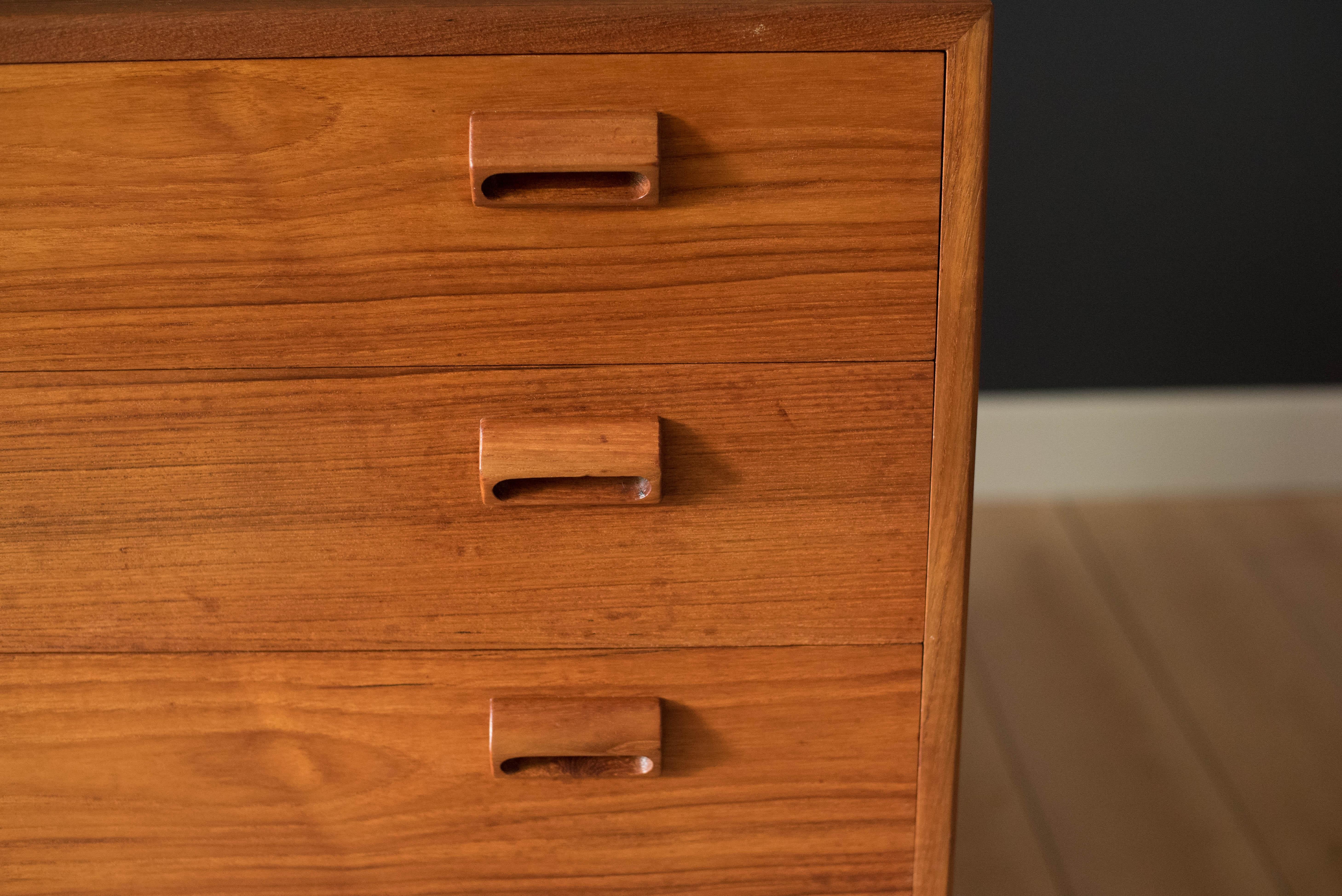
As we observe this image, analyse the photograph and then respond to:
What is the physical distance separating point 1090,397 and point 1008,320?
0.17m

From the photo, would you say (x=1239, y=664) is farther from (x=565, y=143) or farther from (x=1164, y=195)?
(x=565, y=143)

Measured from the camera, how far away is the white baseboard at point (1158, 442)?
1908 mm

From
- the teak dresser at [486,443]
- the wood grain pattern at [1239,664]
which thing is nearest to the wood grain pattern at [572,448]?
the teak dresser at [486,443]

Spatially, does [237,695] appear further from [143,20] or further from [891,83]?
[891,83]

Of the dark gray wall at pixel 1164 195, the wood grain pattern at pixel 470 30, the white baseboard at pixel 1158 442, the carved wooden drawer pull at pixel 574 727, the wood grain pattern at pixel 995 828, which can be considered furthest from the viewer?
the white baseboard at pixel 1158 442

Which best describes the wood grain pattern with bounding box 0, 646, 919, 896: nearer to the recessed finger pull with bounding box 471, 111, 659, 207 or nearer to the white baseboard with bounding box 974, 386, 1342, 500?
the recessed finger pull with bounding box 471, 111, 659, 207

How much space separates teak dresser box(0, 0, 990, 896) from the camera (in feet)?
2.18

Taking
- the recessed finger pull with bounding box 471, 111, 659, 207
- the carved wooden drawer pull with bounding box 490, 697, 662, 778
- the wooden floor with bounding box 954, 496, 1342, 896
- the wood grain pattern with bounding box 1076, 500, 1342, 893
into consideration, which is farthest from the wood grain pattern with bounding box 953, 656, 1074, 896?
the recessed finger pull with bounding box 471, 111, 659, 207

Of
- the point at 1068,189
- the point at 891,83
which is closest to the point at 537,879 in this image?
the point at 891,83

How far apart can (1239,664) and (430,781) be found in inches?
43.8

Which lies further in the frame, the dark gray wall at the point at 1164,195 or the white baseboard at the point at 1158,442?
the white baseboard at the point at 1158,442

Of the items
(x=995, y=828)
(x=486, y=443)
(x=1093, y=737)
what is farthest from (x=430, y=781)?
(x=1093, y=737)

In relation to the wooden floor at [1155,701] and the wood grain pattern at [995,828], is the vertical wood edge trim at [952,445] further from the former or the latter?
the wooden floor at [1155,701]

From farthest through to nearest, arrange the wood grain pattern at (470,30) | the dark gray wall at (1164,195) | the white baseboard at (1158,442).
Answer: the white baseboard at (1158,442), the dark gray wall at (1164,195), the wood grain pattern at (470,30)
